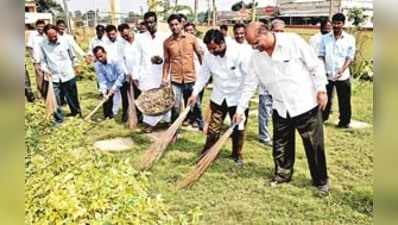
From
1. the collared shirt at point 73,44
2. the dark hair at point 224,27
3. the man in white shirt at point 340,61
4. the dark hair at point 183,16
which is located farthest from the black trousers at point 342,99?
the collared shirt at point 73,44

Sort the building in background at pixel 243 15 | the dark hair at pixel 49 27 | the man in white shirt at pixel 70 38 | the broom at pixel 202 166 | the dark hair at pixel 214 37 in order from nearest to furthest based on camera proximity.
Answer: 1. the building in background at pixel 243 15
2. the broom at pixel 202 166
3. the dark hair at pixel 214 37
4. the dark hair at pixel 49 27
5. the man in white shirt at pixel 70 38

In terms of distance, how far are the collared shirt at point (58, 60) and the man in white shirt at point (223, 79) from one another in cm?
143

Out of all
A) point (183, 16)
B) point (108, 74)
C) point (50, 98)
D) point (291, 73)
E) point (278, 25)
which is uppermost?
point (183, 16)

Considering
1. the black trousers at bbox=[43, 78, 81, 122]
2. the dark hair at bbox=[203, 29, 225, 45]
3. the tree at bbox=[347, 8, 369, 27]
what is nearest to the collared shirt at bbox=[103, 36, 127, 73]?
the black trousers at bbox=[43, 78, 81, 122]

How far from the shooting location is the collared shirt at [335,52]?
337 centimetres

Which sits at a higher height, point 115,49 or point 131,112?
point 115,49

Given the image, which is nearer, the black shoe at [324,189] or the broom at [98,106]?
the black shoe at [324,189]

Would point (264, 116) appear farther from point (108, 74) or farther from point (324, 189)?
point (108, 74)

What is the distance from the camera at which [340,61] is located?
3582 millimetres

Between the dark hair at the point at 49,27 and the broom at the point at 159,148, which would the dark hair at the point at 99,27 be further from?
the broom at the point at 159,148

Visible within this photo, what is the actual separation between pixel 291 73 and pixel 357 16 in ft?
1.48

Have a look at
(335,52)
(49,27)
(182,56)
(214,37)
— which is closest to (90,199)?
(214,37)

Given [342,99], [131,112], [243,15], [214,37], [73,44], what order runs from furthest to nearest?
1. [73,44]
2. [131,112]
3. [342,99]
4. [243,15]
5. [214,37]

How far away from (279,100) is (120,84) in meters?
2.02
